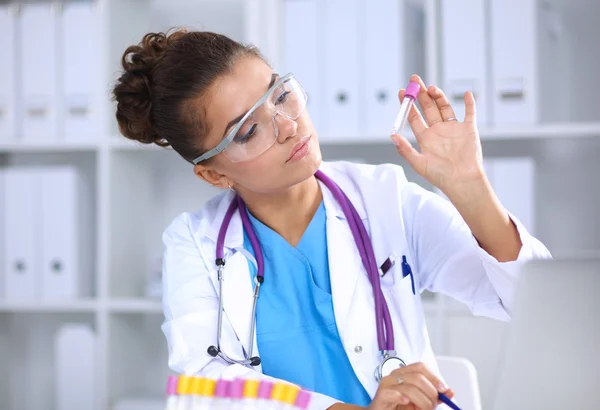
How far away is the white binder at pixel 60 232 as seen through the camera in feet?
7.41

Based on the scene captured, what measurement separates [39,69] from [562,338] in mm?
2112

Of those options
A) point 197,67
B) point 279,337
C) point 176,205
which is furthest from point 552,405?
point 176,205

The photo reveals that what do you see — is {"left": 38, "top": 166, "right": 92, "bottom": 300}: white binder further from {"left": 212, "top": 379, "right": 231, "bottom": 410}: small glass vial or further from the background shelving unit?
{"left": 212, "top": 379, "right": 231, "bottom": 410}: small glass vial

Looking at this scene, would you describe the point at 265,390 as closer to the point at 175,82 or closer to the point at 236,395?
the point at 236,395

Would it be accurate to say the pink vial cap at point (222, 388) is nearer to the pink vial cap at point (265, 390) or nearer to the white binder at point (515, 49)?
the pink vial cap at point (265, 390)

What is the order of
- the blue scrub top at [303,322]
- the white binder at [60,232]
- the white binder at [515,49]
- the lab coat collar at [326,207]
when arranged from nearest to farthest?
the blue scrub top at [303,322]
the lab coat collar at [326,207]
the white binder at [515,49]
the white binder at [60,232]

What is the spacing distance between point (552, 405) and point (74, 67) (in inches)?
81.0

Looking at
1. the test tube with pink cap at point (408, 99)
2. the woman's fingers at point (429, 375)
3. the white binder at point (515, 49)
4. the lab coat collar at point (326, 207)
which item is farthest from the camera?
the white binder at point (515, 49)

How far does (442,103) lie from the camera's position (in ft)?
3.90

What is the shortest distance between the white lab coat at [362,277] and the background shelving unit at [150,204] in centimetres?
79

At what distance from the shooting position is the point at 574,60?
→ 235 cm

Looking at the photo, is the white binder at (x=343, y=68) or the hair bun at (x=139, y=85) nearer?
the hair bun at (x=139, y=85)

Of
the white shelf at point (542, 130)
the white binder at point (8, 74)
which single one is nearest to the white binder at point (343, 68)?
the white shelf at point (542, 130)

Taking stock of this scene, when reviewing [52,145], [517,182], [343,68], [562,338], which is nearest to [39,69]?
[52,145]
